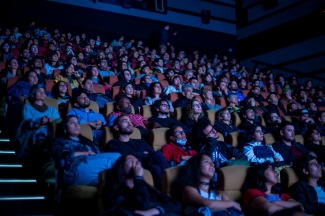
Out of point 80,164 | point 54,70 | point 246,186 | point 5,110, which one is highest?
point 54,70

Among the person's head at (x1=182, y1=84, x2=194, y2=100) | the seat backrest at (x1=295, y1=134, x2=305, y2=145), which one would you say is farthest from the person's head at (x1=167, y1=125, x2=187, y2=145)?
the person's head at (x1=182, y1=84, x2=194, y2=100)

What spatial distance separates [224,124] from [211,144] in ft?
2.30

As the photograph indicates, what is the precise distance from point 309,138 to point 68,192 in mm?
2305

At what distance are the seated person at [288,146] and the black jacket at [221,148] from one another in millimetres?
384

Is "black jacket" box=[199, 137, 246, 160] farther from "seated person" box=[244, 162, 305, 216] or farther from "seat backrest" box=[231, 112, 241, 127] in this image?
"seat backrest" box=[231, 112, 241, 127]

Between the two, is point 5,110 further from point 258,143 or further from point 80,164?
point 258,143

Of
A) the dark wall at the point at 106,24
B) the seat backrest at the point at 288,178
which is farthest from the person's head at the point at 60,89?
the dark wall at the point at 106,24

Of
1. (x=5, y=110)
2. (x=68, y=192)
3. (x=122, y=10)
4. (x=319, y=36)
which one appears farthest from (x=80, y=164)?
(x=319, y=36)

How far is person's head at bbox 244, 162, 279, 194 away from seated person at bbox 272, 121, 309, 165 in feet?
2.84

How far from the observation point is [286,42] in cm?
694

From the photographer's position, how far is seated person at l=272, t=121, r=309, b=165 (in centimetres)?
270

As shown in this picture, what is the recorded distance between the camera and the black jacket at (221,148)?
2.45m

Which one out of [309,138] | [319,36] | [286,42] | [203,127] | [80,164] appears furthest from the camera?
[286,42]

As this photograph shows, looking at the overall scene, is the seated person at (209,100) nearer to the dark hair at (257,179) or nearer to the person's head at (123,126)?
the person's head at (123,126)
